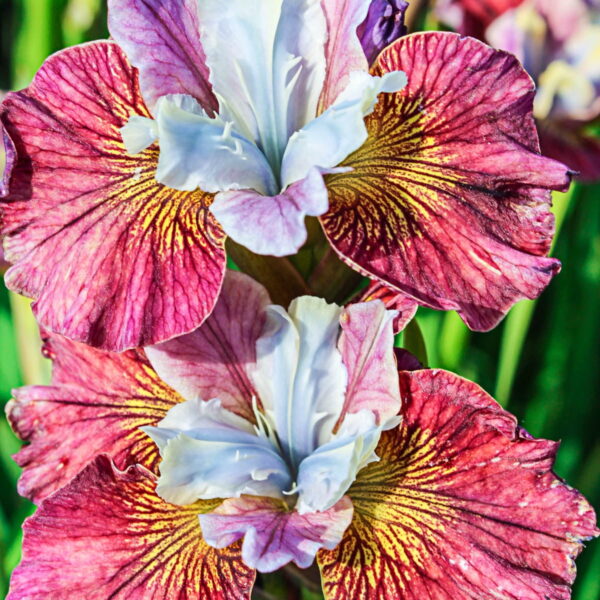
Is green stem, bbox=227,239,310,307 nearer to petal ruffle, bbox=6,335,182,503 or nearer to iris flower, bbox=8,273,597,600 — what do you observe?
iris flower, bbox=8,273,597,600

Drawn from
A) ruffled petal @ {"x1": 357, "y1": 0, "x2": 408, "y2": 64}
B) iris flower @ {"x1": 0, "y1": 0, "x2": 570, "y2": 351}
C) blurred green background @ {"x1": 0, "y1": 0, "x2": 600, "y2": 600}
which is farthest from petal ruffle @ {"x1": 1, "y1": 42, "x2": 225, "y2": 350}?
blurred green background @ {"x1": 0, "y1": 0, "x2": 600, "y2": 600}

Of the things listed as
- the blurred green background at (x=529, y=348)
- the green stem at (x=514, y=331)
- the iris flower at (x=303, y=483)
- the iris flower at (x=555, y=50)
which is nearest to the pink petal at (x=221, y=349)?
the iris flower at (x=303, y=483)

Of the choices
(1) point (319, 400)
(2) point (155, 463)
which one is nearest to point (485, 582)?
(1) point (319, 400)

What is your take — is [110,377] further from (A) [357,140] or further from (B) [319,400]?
(A) [357,140]

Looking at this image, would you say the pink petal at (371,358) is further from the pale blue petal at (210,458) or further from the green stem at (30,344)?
the green stem at (30,344)

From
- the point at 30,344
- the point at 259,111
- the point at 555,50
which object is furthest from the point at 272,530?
the point at 555,50

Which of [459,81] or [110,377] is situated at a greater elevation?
[459,81]

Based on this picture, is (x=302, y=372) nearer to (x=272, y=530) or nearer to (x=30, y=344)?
(x=272, y=530)

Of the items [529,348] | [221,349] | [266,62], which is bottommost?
[529,348]
